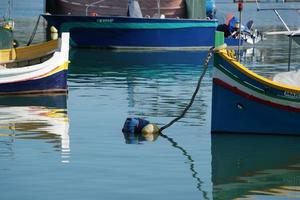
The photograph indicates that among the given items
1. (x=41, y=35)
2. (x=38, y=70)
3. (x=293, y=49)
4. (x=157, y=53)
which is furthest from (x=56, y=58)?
(x=41, y=35)

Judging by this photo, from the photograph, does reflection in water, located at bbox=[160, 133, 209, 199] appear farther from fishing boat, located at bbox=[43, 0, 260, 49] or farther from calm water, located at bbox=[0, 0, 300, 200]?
fishing boat, located at bbox=[43, 0, 260, 49]

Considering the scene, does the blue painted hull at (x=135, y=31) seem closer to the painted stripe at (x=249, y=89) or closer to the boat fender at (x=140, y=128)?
the boat fender at (x=140, y=128)

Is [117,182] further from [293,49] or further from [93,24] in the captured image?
[293,49]

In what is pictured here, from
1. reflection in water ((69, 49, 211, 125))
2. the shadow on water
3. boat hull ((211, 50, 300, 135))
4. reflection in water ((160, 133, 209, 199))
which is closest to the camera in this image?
reflection in water ((160, 133, 209, 199))

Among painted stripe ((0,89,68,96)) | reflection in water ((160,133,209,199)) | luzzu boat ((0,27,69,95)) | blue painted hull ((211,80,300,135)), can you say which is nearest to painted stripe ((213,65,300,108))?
blue painted hull ((211,80,300,135))

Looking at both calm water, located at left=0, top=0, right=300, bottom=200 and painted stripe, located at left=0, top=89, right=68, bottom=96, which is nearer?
calm water, located at left=0, top=0, right=300, bottom=200

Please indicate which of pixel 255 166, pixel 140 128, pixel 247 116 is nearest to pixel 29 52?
pixel 140 128

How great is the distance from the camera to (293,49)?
50250 mm

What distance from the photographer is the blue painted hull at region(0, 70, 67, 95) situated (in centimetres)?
2745

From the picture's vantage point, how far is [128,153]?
19.0 meters

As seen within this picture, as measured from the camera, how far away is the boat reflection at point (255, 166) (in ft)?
→ 53.5

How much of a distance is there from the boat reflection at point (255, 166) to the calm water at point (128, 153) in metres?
0.02

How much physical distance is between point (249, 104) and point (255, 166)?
2.50 meters

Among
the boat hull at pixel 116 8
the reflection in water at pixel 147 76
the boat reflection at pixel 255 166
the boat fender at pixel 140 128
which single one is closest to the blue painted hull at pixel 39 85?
the reflection in water at pixel 147 76
